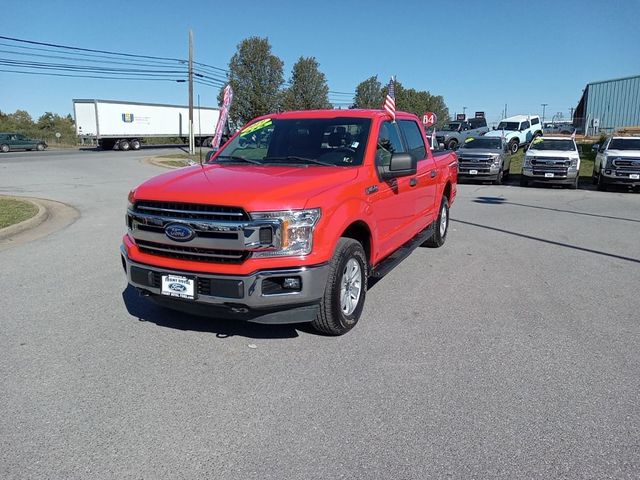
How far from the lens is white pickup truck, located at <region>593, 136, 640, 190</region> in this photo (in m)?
16.2

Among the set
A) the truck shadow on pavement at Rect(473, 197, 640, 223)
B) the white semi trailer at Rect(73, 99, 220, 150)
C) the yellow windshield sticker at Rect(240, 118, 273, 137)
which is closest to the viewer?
the yellow windshield sticker at Rect(240, 118, 273, 137)

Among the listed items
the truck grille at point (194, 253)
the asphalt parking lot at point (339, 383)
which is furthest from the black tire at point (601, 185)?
the truck grille at point (194, 253)

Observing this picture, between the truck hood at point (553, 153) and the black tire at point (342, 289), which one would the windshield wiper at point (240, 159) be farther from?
the truck hood at point (553, 153)

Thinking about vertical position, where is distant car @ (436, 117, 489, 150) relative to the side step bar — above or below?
above

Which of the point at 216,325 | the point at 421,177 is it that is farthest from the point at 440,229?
the point at 216,325

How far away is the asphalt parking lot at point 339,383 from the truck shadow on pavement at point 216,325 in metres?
0.02

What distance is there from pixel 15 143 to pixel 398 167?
43.9m

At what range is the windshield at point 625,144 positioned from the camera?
16969 millimetres

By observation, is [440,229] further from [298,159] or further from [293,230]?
[293,230]

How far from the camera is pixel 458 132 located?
34.8 meters

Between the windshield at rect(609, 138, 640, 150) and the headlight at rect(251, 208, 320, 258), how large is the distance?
16.8 m

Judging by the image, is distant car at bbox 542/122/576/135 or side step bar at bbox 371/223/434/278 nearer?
side step bar at bbox 371/223/434/278

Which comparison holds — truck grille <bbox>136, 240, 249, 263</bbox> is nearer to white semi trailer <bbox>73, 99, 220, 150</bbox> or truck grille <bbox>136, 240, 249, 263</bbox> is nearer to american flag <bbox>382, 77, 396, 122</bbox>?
american flag <bbox>382, 77, 396, 122</bbox>

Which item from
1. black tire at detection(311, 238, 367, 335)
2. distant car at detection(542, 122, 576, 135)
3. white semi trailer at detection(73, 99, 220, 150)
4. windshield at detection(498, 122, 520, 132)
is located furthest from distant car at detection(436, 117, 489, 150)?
black tire at detection(311, 238, 367, 335)
